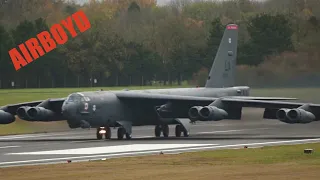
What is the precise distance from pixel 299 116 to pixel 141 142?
6.89 m

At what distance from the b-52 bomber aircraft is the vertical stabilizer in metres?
Answer: 1.23

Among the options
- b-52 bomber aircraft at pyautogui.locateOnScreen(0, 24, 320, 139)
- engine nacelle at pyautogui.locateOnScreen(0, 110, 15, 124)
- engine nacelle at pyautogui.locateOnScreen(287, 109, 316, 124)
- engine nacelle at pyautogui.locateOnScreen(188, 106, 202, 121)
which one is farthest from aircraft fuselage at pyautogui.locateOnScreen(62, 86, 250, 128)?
engine nacelle at pyautogui.locateOnScreen(287, 109, 316, 124)

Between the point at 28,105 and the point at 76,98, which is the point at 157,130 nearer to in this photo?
the point at 76,98

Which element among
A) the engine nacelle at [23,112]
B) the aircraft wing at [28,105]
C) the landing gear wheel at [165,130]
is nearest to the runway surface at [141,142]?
the engine nacelle at [23,112]

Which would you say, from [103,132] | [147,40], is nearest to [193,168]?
[103,132]

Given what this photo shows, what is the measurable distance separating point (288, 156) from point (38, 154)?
342 inches

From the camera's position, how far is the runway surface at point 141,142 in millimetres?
31427

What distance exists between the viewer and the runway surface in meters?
31.4

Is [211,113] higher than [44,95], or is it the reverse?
[211,113]

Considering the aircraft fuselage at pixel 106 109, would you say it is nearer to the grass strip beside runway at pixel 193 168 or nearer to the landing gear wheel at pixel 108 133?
the landing gear wheel at pixel 108 133

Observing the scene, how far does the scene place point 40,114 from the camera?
143 feet

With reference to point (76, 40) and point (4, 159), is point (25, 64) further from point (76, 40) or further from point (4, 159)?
point (4, 159)

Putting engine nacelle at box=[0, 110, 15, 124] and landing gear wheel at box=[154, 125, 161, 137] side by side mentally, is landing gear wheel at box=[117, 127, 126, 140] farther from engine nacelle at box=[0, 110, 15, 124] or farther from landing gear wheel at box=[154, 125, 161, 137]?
engine nacelle at box=[0, 110, 15, 124]

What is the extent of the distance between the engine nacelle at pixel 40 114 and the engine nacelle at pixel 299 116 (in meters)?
11.5
